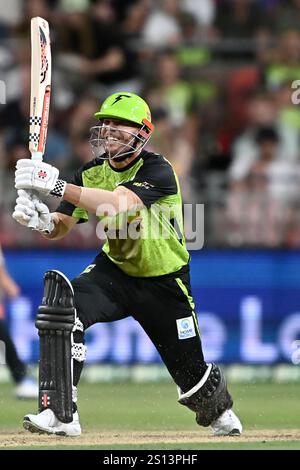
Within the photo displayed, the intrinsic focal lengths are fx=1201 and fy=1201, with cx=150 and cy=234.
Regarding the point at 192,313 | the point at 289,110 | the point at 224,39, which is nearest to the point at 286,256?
the point at 289,110

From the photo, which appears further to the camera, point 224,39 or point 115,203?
point 224,39

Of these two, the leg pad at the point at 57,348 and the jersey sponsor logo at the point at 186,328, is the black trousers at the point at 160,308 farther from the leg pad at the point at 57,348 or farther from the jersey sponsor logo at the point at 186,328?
the leg pad at the point at 57,348

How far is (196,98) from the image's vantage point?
44.5 ft

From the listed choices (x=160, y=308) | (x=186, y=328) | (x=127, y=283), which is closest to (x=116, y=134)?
(x=127, y=283)

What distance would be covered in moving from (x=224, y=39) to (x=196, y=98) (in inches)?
35.1

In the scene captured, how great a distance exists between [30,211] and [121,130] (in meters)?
0.85

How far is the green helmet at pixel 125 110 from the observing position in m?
7.26

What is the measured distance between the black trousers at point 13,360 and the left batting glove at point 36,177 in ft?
11.2

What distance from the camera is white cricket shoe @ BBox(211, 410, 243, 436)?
757 centimetres

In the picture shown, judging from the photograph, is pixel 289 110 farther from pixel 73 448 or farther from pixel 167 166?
pixel 73 448

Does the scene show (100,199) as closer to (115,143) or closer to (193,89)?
(115,143)

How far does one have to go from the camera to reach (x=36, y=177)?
6.68 metres

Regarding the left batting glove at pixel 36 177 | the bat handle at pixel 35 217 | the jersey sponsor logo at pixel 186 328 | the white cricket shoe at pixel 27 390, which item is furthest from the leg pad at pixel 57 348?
the white cricket shoe at pixel 27 390

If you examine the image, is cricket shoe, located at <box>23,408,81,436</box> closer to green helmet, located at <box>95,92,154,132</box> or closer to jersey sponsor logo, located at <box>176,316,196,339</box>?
jersey sponsor logo, located at <box>176,316,196,339</box>
